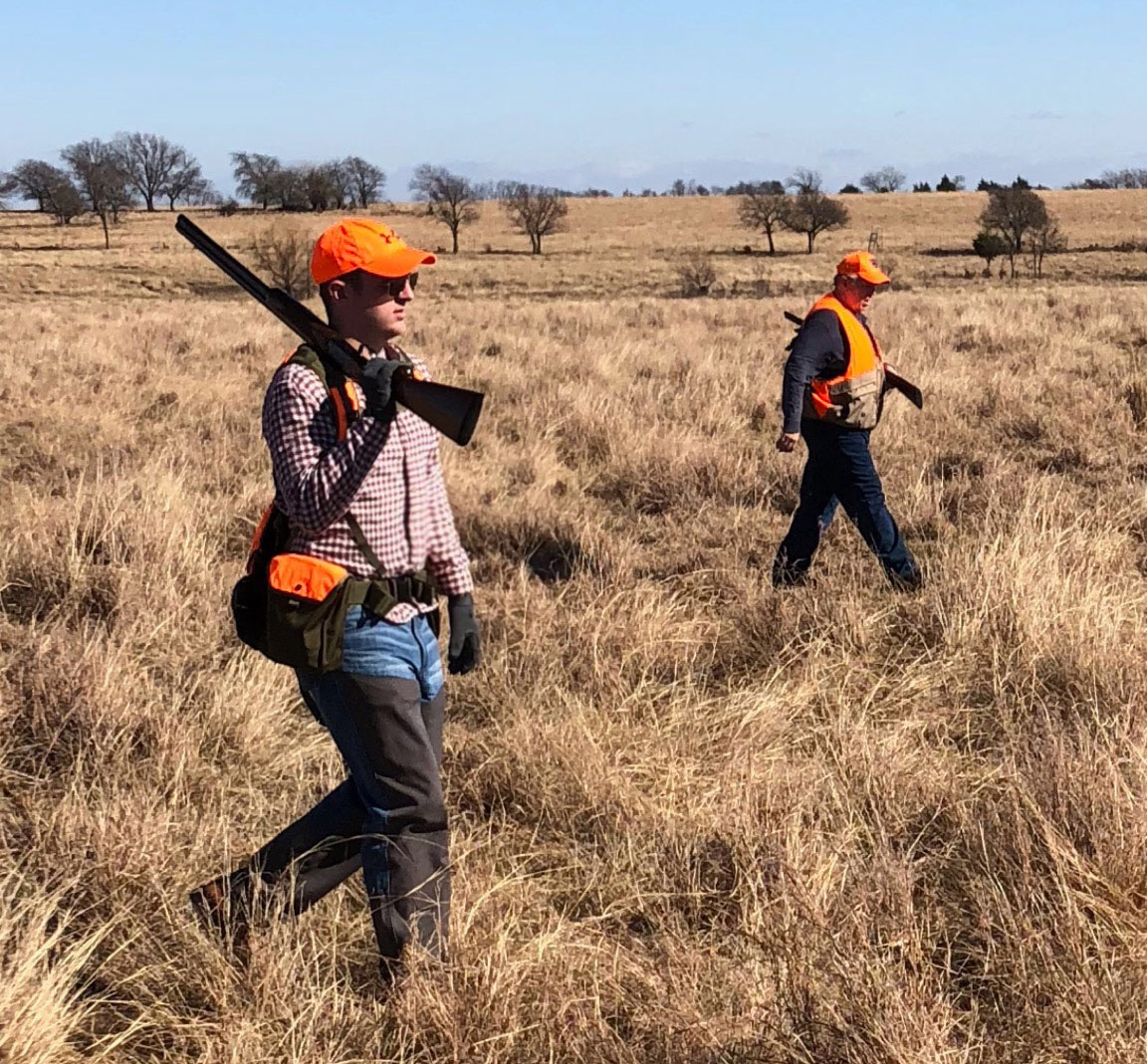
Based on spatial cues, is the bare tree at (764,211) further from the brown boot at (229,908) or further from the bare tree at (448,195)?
the brown boot at (229,908)

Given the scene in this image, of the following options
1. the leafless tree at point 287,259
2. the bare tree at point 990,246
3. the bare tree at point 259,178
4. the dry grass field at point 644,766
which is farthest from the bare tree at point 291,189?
the dry grass field at point 644,766

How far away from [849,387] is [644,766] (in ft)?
8.45

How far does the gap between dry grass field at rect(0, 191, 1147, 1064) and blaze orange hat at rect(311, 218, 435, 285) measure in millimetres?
1508

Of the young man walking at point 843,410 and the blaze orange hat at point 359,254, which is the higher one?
the blaze orange hat at point 359,254

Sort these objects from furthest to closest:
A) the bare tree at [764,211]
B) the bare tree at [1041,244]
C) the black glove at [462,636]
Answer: the bare tree at [764,211] < the bare tree at [1041,244] < the black glove at [462,636]

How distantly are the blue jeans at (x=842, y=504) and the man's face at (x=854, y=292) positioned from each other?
628 mm

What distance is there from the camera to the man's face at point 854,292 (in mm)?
5465

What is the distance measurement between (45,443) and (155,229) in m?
64.7

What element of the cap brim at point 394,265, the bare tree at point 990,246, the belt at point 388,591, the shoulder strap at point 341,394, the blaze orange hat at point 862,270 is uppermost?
the bare tree at point 990,246

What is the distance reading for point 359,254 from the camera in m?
2.38

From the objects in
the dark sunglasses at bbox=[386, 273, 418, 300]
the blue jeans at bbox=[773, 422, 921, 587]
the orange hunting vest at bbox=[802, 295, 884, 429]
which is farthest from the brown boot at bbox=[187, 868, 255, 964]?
the orange hunting vest at bbox=[802, 295, 884, 429]

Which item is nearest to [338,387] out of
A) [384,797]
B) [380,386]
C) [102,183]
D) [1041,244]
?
[380,386]

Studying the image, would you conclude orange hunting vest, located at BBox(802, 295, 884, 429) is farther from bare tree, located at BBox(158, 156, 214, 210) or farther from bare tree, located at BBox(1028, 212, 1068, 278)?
bare tree, located at BBox(158, 156, 214, 210)

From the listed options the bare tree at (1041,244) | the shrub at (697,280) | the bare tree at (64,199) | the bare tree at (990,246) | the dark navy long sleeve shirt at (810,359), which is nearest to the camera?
the dark navy long sleeve shirt at (810,359)
